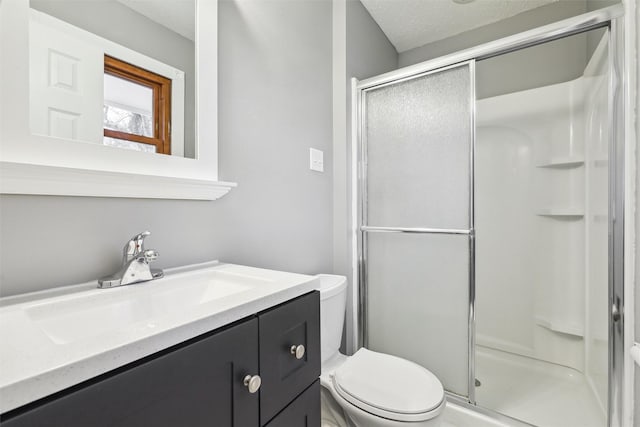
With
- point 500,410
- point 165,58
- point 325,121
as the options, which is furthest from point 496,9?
point 500,410

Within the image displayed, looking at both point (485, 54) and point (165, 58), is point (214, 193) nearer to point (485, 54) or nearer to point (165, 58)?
point (165, 58)

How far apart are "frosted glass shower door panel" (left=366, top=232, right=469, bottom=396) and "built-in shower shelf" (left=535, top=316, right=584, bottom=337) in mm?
828

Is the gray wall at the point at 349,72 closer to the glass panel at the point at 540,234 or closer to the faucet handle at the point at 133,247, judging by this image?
the glass panel at the point at 540,234

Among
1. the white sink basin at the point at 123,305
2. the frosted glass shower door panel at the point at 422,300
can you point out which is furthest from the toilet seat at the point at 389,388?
→ the white sink basin at the point at 123,305

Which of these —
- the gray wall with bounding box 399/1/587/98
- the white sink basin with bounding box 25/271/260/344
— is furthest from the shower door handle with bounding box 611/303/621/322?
the gray wall with bounding box 399/1/587/98

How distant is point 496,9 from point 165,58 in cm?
209

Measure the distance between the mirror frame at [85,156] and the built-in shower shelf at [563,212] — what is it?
1.98m

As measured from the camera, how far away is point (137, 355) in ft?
1.41

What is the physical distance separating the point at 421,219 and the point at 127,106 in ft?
4.54

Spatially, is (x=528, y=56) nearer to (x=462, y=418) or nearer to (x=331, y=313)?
(x=331, y=313)

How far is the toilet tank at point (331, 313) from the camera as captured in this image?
1.29 metres

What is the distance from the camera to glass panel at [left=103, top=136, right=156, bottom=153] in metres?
0.79

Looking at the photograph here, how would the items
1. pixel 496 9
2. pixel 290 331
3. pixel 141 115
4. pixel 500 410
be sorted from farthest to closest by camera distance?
pixel 496 9 < pixel 500 410 < pixel 141 115 < pixel 290 331

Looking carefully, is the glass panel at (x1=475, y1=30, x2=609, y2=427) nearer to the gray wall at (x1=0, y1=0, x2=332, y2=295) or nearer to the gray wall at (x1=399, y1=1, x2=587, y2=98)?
the gray wall at (x1=399, y1=1, x2=587, y2=98)
